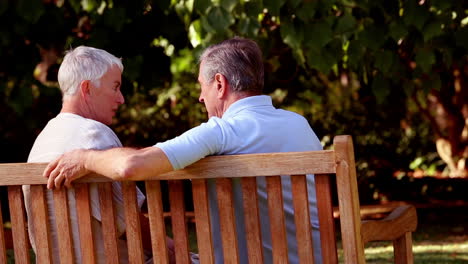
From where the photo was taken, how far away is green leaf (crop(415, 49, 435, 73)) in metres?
5.96

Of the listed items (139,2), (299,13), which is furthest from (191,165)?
(139,2)

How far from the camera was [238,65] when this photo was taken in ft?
9.20

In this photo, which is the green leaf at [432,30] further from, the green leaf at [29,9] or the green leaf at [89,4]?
the green leaf at [29,9]

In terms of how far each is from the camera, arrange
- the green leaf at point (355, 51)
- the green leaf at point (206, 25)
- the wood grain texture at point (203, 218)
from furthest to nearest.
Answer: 1. the green leaf at point (355, 51)
2. the green leaf at point (206, 25)
3. the wood grain texture at point (203, 218)

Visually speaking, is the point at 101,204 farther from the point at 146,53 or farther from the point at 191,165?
the point at 146,53

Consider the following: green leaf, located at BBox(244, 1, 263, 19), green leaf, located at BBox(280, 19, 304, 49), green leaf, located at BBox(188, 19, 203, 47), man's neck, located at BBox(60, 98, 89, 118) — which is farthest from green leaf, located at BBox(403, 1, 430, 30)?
man's neck, located at BBox(60, 98, 89, 118)

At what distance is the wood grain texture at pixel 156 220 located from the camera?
8.66 ft

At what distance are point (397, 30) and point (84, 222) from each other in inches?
143

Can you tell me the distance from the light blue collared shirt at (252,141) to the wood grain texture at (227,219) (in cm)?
9

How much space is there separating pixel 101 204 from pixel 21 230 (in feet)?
1.04

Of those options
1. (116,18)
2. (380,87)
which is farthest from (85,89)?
(380,87)

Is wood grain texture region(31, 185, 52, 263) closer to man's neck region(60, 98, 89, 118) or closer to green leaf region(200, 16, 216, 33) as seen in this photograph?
man's neck region(60, 98, 89, 118)

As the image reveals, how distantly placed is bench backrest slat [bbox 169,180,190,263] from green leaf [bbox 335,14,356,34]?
11.3 feet

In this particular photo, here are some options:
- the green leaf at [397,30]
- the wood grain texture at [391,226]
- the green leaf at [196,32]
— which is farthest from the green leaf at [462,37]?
the wood grain texture at [391,226]
